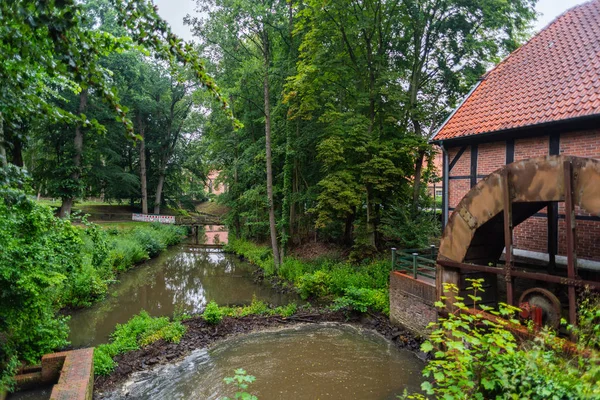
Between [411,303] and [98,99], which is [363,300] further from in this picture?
[98,99]

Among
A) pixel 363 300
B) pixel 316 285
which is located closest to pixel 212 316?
pixel 316 285

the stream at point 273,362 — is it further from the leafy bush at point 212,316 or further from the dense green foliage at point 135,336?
the leafy bush at point 212,316

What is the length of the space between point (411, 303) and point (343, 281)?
10.5 feet

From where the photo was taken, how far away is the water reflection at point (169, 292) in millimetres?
10445

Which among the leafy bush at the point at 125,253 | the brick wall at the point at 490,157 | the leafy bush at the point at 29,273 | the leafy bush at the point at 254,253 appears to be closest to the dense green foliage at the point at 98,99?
the leafy bush at the point at 29,273

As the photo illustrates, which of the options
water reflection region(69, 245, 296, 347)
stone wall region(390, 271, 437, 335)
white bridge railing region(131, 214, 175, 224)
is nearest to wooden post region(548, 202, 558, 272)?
stone wall region(390, 271, 437, 335)

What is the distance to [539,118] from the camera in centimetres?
682

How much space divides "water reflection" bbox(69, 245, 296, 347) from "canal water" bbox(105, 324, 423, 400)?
317cm

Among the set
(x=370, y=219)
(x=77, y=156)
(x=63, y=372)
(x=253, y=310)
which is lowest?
(x=253, y=310)

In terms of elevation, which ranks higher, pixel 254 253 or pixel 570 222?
pixel 570 222

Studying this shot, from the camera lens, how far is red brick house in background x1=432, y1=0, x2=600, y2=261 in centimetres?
647

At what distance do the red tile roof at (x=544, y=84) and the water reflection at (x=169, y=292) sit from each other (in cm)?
860

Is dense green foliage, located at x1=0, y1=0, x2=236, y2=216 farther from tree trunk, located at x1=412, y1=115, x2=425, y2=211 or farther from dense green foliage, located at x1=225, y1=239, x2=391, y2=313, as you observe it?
tree trunk, located at x1=412, y1=115, x2=425, y2=211

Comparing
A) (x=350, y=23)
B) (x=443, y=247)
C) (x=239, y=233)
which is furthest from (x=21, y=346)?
(x=239, y=233)
